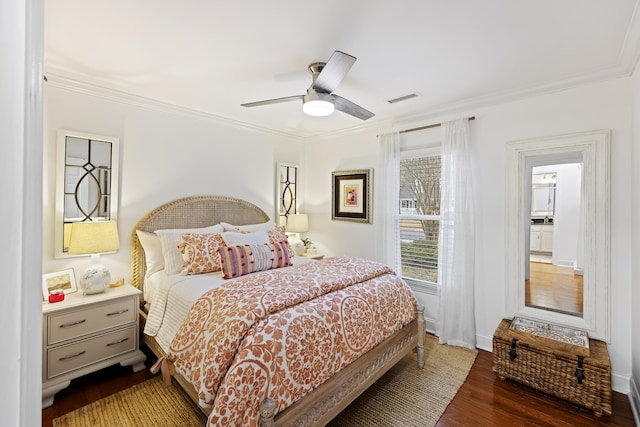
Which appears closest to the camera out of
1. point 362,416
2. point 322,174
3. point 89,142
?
point 362,416

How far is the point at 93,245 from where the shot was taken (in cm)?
246

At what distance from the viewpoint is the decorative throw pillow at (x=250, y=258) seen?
102 inches

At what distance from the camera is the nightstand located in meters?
2.16

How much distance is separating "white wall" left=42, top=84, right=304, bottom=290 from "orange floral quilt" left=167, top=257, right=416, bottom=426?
5.45 ft

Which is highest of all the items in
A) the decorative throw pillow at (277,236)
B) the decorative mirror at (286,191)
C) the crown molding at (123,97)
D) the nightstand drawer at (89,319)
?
the crown molding at (123,97)

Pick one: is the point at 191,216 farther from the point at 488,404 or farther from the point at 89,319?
the point at 488,404

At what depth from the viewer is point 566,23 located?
1797 mm

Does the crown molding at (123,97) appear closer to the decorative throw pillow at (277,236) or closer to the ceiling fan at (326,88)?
the decorative throw pillow at (277,236)

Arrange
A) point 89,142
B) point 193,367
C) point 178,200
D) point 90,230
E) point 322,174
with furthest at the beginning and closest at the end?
point 322,174
point 178,200
point 89,142
point 90,230
point 193,367

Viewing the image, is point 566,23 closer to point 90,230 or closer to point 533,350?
point 533,350

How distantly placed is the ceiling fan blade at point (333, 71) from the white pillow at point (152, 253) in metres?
2.11

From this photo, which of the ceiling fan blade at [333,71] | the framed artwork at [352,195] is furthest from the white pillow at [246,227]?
the ceiling fan blade at [333,71]

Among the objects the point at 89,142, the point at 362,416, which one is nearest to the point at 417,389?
the point at 362,416

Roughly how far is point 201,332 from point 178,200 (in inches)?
77.6
